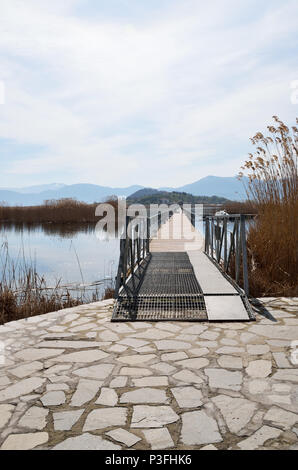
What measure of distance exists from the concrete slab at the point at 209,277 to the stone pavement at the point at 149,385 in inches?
34.8

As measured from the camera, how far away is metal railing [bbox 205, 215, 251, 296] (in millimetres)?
4829

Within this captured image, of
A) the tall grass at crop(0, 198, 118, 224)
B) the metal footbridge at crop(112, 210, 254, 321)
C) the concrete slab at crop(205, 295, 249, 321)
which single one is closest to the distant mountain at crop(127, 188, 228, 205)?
the tall grass at crop(0, 198, 118, 224)

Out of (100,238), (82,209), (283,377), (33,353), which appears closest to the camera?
(283,377)

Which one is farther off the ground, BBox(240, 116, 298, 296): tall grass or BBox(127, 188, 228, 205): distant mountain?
BBox(127, 188, 228, 205): distant mountain

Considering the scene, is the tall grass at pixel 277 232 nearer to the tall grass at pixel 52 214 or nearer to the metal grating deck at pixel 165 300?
the metal grating deck at pixel 165 300

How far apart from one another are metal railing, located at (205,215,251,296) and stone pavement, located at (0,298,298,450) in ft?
3.51

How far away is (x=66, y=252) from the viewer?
1285cm

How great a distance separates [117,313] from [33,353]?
1234mm

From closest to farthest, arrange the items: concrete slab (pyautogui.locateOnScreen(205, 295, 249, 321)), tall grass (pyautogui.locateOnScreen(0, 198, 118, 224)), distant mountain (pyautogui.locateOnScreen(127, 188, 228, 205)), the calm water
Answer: concrete slab (pyautogui.locateOnScreen(205, 295, 249, 321)) → the calm water → tall grass (pyautogui.locateOnScreen(0, 198, 118, 224)) → distant mountain (pyautogui.locateOnScreen(127, 188, 228, 205))

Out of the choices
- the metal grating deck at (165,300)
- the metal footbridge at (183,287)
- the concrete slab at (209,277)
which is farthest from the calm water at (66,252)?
the metal grating deck at (165,300)

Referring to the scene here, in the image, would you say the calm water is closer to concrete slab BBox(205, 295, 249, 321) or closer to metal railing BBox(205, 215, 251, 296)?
metal railing BBox(205, 215, 251, 296)
